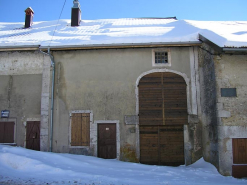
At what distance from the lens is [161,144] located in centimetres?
1037

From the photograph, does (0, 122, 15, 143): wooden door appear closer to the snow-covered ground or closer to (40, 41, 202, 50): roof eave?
the snow-covered ground

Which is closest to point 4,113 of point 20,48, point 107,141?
point 20,48

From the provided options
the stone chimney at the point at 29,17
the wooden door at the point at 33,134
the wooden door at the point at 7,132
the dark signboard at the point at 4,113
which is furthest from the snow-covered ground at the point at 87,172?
the stone chimney at the point at 29,17

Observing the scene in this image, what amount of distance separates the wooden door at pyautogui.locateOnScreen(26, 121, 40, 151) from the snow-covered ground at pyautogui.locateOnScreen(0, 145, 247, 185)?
193 cm

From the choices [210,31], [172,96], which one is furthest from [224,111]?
[210,31]

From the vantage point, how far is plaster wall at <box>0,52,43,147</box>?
35.6 feet

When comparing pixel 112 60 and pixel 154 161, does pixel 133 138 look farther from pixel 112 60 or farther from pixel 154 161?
pixel 112 60

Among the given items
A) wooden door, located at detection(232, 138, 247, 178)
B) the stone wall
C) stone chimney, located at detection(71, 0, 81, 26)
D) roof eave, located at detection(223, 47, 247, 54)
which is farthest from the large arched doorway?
stone chimney, located at detection(71, 0, 81, 26)

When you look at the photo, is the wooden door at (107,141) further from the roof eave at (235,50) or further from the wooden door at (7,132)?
the roof eave at (235,50)

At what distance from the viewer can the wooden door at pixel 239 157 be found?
28.4 ft

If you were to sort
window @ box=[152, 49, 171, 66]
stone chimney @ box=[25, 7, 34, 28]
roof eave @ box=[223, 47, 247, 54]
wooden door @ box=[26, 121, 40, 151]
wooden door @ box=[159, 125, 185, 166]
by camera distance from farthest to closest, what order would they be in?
stone chimney @ box=[25, 7, 34, 28] < window @ box=[152, 49, 171, 66] < wooden door @ box=[26, 121, 40, 151] < wooden door @ box=[159, 125, 185, 166] < roof eave @ box=[223, 47, 247, 54]

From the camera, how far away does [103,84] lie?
1070 cm

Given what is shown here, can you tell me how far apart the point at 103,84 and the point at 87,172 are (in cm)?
419

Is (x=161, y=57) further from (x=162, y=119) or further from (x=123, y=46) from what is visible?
(x=162, y=119)
